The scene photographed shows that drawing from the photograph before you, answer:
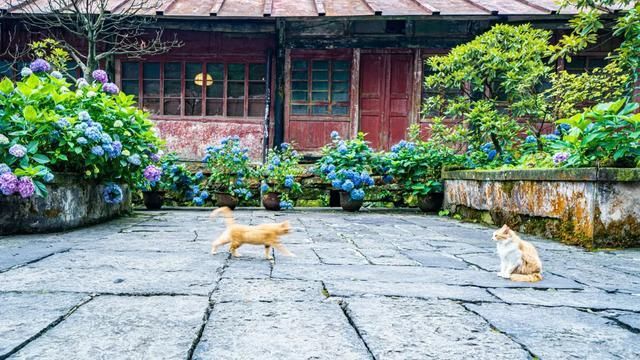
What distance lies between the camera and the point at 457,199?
18.1 ft

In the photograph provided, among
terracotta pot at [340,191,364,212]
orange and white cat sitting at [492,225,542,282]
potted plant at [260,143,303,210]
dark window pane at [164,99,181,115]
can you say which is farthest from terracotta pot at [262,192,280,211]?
orange and white cat sitting at [492,225,542,282]

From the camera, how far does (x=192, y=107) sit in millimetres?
8906

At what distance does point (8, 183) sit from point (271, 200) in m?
3.41

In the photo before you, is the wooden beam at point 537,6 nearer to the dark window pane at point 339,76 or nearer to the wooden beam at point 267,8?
the dark window pane at point 339,76

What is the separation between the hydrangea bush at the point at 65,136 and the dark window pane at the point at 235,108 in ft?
14.8

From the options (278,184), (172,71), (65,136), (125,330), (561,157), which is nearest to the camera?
(125,330)

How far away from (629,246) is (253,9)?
21.8ft

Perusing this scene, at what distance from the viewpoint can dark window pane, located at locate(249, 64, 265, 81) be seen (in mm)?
8883

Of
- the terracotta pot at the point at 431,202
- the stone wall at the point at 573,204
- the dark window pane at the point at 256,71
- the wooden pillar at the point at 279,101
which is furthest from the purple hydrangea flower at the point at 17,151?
the dark window pane at the point at 256,71

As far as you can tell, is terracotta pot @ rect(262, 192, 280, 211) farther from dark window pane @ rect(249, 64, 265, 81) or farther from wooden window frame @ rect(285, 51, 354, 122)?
dark window pane @ rect(249, 64, 265, 81)

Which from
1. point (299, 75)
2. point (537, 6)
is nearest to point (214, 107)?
point (299, 75)

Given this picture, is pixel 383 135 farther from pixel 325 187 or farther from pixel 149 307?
pixel 149 307

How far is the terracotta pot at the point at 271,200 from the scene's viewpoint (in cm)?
604

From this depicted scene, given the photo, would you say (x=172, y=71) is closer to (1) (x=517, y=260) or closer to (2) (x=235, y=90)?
(2) (x=235, y=90)
